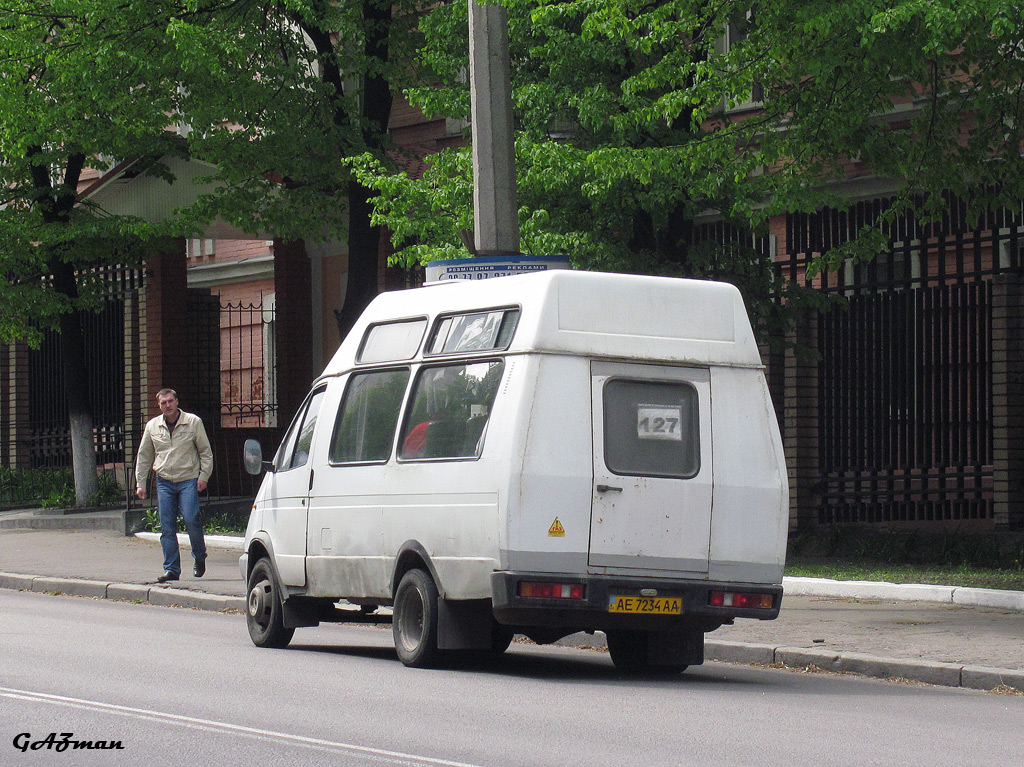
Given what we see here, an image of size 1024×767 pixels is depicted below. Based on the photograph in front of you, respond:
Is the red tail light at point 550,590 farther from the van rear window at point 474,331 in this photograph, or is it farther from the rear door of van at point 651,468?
the van rear window at point 474,331

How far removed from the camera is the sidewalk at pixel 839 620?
1081cm

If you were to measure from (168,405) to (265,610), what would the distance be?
16.6 ft

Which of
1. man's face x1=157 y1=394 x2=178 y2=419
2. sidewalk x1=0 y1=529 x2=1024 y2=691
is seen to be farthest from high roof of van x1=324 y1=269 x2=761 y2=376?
man's face x1=157 y1=394 x2=178 y2=419

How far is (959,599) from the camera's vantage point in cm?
1383

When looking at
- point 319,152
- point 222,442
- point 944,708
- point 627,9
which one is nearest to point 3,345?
point 222,442

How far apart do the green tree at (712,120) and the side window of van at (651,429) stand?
3.61 meters

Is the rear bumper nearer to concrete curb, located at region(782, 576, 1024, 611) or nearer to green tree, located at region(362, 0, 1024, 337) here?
concrete curb, located at region(782, 576, 1024, 611)

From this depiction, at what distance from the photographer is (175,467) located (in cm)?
1662

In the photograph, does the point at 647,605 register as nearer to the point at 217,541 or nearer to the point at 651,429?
the point at 651,429

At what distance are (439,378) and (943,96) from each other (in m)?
6.92

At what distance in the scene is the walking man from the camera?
1658cm

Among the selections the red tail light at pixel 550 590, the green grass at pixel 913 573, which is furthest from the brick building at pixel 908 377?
the red tail light at pixel 550 590

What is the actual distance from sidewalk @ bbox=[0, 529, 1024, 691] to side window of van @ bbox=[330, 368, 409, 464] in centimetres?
252

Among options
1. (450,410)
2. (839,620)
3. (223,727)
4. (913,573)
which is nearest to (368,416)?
(450,410)
